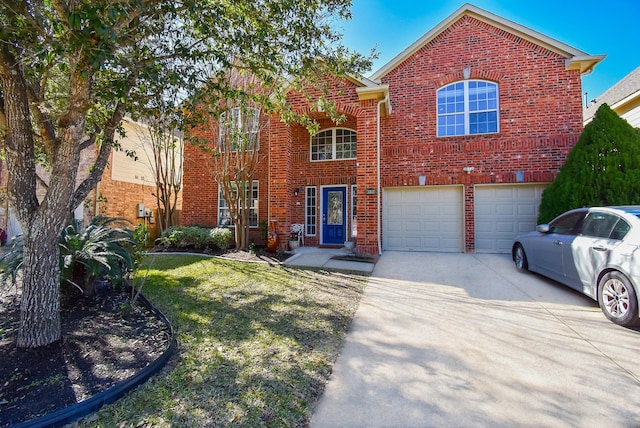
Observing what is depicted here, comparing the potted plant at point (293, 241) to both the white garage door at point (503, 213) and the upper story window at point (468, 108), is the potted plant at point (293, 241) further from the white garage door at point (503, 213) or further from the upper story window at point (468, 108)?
the upper story window at point (468, 108)

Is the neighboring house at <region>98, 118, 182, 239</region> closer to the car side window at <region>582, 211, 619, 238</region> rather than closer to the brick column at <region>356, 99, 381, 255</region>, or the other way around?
the brick column at <region>356, 99, 381, 255</region>

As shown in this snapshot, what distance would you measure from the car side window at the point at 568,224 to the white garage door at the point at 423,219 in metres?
3.58

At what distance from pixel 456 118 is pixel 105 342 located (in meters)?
10.4

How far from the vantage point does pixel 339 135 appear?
35.9 feet

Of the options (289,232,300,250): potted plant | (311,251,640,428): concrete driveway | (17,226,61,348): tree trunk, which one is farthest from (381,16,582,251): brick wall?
(17,226,61,348): tree trunk

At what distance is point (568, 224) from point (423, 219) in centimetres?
433

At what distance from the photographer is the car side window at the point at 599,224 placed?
4.44 m

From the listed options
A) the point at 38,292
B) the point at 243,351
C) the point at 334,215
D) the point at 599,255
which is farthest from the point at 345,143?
the point at 38,292

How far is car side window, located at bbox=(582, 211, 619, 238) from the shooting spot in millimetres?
4443

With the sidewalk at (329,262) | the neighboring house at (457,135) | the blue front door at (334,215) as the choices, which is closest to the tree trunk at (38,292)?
the sidewalk at (329,262)

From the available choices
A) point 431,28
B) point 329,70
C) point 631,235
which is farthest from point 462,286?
point 431,28

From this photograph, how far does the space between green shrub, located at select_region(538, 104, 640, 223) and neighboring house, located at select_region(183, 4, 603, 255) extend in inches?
51.0

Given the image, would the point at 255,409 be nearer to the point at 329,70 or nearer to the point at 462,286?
the point at 462,286

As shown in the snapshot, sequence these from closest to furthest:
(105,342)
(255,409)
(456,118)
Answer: (255,409) → (105,342) → (456,118)
